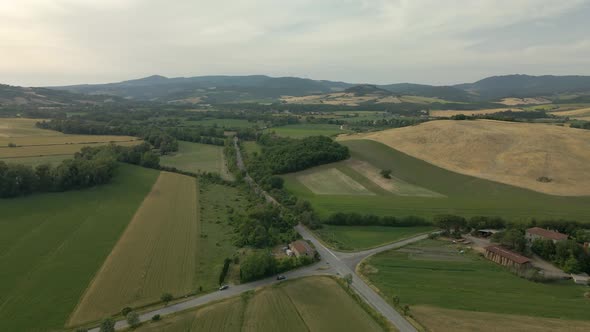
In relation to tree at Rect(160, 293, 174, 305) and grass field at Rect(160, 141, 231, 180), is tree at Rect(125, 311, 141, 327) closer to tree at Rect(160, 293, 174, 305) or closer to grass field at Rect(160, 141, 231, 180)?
tree at Rect(160, 293, 174, 305)

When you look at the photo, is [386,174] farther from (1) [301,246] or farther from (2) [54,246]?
(2) [54,246]

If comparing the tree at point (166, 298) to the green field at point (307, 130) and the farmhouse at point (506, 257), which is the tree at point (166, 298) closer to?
the farmhouse at point (506, 257)

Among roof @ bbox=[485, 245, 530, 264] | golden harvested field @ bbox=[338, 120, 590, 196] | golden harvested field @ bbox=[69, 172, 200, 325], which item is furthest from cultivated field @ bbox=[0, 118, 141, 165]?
roof @ bbox=[485, 245, 530, 264]

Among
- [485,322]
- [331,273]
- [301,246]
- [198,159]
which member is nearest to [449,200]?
[301,246]

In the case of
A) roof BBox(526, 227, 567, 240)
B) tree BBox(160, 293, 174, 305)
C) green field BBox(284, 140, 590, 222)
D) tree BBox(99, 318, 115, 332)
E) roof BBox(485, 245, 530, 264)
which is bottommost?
roof BBox(485, 245, 530, 264)

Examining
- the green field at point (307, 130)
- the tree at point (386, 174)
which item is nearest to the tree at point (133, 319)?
the tree at point (386, 174)

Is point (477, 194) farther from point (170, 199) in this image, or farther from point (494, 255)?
point (170, 199)
